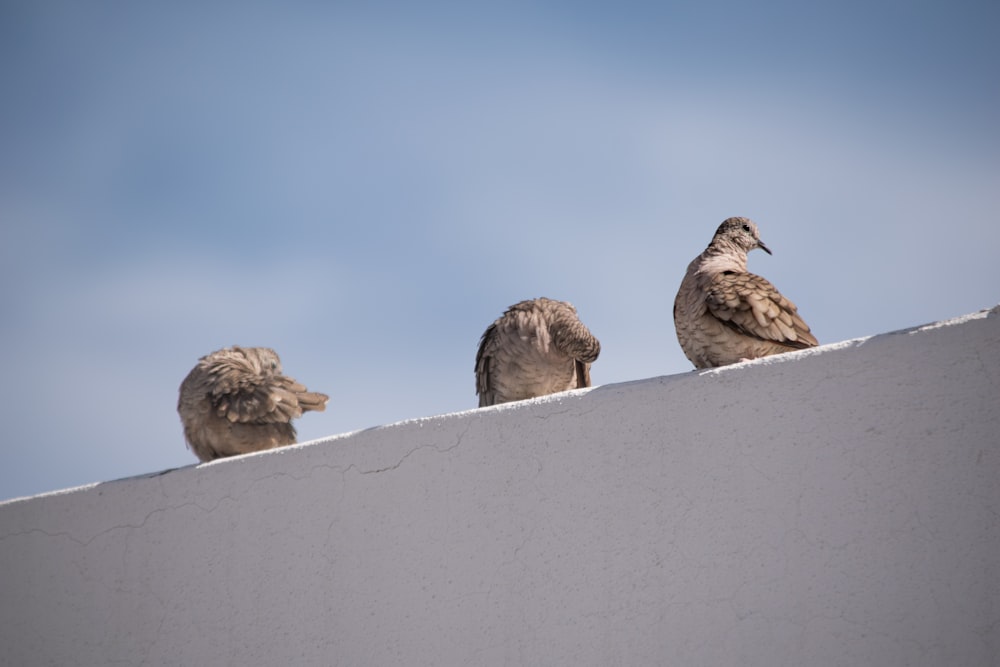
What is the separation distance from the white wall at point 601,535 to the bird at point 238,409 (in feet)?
1.80

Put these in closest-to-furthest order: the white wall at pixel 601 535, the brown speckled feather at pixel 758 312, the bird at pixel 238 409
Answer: the white wall at pixel 601 535 → the brown speckled feather at pixel 758 312 → the bird at pixel 238 409

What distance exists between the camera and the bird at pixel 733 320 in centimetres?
333

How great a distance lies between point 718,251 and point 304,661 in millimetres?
2437

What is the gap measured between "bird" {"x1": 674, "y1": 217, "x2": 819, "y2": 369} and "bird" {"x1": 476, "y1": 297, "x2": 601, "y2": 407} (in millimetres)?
1386

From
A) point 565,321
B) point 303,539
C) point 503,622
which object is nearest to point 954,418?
point 503,622

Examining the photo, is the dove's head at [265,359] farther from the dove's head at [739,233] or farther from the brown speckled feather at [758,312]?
the brown speckled feather at [758,312]

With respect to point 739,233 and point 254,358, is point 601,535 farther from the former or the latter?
point 254,358

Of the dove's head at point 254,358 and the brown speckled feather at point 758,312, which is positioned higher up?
the dove's head at point 254,358

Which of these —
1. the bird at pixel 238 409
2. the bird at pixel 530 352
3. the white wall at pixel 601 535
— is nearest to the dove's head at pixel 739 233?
the bird at pixel 530 352

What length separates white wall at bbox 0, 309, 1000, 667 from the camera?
2.52m

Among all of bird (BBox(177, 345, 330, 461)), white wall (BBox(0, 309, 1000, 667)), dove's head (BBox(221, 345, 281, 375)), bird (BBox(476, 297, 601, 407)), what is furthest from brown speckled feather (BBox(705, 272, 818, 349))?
dove's head (BBox(221, 345, 281, 375))

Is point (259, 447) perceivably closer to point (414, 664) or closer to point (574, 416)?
point (414, 664)

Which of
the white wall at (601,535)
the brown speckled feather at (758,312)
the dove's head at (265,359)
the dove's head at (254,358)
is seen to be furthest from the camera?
the dove's head at (265,359)

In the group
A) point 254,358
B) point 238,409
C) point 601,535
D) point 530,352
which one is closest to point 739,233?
point 530,352
